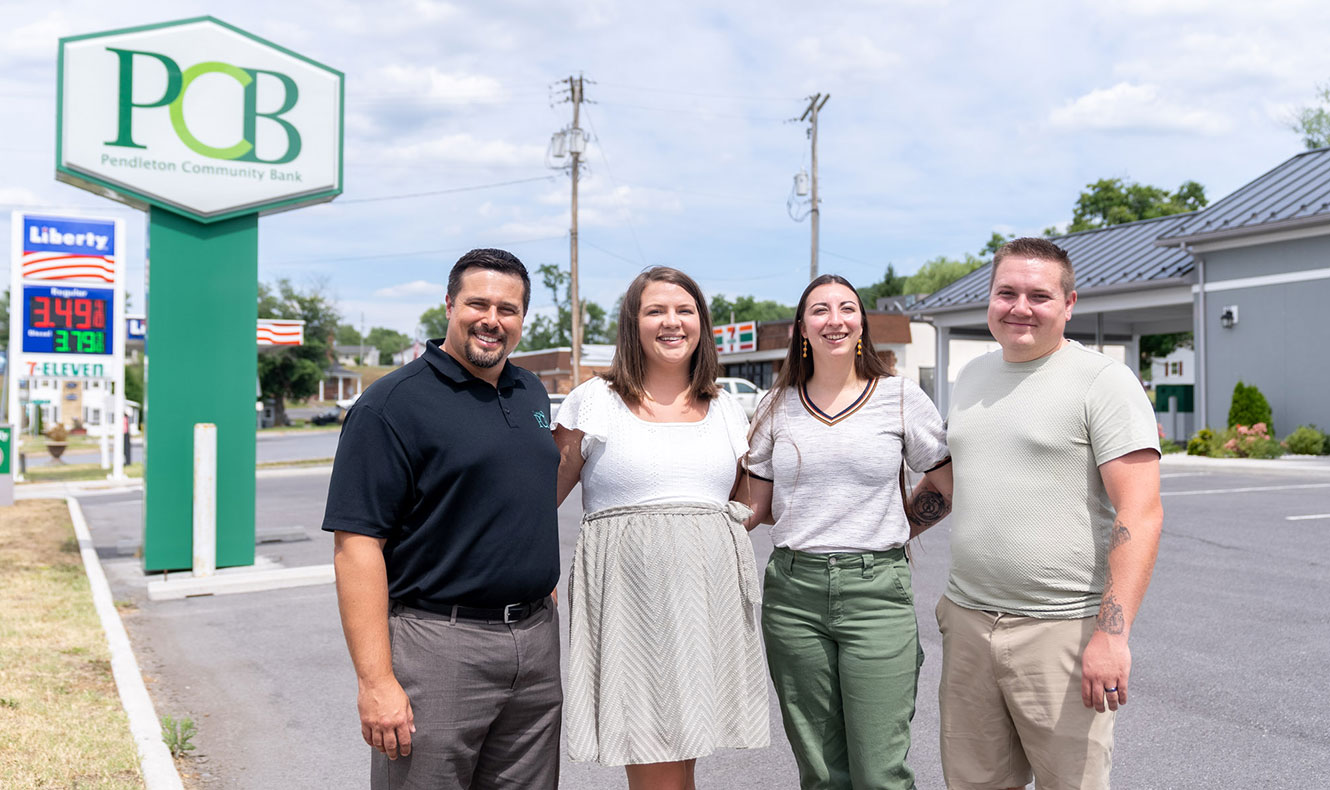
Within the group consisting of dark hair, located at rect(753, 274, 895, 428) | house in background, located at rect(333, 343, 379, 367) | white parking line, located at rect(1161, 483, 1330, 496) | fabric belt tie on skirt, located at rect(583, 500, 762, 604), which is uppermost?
house in background, located at rect(333, 343, 379, 367)

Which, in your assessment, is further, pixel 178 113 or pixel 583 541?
pixel 178 113

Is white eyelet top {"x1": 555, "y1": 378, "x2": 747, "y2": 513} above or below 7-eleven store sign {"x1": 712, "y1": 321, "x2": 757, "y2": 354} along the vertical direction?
below

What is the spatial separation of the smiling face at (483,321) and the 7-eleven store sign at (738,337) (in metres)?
37.4

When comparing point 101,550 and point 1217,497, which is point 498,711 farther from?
point 1217,497

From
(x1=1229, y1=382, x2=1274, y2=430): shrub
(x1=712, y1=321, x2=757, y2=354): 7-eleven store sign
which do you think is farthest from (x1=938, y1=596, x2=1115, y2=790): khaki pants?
(x1=712, y1=321, x2=757, y2=354): 7-eleven store sign

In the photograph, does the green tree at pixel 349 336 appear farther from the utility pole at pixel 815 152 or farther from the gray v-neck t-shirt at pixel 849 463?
the gray v-neck t-shirt at pixel 849 463

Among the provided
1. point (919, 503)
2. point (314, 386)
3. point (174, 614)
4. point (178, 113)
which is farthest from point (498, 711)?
point (314, 386)

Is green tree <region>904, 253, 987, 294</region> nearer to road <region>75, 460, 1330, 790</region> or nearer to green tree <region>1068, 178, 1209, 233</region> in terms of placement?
green tree <region>1068, 178, 1209, 233</region>

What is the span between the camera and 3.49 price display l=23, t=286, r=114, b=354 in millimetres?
21031

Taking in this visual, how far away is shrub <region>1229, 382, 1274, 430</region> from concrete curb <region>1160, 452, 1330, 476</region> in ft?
3.52

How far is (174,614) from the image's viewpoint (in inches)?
315

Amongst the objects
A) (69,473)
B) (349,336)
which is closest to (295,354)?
(69,473)

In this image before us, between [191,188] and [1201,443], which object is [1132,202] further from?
[191,188]

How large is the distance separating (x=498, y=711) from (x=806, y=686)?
0.99 m
